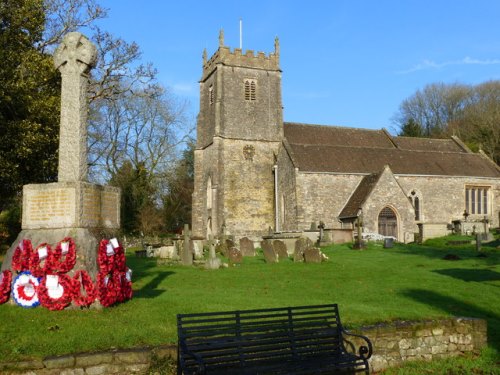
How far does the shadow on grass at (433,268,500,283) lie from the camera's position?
1408cm

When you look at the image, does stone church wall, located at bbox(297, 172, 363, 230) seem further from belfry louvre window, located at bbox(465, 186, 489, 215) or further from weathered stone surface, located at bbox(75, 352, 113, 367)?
weathered stone surface, located at bbox(75, 352, 113, 367)

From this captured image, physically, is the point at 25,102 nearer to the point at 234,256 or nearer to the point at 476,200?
the point at 234,256

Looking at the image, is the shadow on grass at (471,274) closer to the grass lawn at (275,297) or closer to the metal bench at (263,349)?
the grass lawn at (275,297)

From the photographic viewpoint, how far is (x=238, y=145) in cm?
3662

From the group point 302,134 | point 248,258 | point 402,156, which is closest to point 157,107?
point 302,134

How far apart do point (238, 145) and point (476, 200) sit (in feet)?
59.8

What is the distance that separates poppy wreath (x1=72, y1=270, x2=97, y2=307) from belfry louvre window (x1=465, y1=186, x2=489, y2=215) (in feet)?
113

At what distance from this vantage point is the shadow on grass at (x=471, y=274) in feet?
46.2

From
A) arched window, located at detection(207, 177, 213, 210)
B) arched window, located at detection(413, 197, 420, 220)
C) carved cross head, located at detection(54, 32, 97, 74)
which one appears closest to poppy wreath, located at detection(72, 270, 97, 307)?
carved cross head, located at detection(54, 32, 97, 74)

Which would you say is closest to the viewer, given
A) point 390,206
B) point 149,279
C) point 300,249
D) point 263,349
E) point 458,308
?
point 263,349

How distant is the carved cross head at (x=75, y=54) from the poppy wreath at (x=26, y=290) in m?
3.54

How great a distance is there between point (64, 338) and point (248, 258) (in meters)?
15.1

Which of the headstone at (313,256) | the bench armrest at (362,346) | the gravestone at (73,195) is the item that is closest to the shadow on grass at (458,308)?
the bench armrest at (362,346)

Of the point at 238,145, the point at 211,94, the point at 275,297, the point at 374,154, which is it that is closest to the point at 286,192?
the point at 238,145
